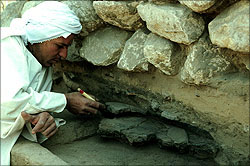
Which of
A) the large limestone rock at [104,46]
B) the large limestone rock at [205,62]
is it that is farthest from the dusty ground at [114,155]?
the large limestone rock at [104,46]

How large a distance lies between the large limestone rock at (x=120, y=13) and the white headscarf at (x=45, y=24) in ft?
0.66

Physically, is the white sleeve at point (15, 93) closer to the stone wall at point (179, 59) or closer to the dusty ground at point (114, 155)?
the dusty ground at point (114, 155)

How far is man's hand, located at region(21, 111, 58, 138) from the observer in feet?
6.07

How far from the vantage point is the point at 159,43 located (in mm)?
1949

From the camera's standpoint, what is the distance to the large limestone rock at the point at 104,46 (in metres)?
2.29

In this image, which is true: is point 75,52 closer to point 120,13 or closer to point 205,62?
point 120,13

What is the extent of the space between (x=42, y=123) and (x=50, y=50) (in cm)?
52

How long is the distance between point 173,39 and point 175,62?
150 millimetres

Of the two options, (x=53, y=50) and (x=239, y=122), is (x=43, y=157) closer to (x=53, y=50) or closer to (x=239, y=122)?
(x=53, y=50)

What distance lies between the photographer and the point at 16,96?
5.97ft

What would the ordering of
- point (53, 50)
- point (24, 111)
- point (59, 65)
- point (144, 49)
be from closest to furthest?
point (24, 111) < point (144, 49) < point (53, 50) < point (59, 65)

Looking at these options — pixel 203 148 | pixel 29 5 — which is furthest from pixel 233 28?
pixel 29 5

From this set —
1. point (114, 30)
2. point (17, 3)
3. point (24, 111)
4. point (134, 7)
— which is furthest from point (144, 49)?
point (17, 3)

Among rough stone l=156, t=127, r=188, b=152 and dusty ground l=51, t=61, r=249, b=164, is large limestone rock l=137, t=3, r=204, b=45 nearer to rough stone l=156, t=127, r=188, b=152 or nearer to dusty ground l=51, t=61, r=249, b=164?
dusty ground l=51, t=61, r=249, b=164
